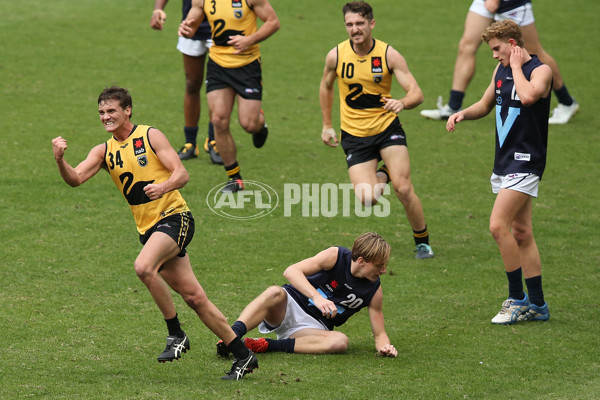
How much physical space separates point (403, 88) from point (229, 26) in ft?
8.53

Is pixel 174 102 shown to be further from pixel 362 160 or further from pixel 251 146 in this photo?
pixel 362 160

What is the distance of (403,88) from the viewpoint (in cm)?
809

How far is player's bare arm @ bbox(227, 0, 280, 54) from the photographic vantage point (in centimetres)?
973

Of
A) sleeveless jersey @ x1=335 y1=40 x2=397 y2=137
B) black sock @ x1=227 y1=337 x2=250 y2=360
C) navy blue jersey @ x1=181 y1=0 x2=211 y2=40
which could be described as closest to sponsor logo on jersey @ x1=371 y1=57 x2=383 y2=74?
sleeveless jersey @ x1=335 y1=40 x2=397 y2=137

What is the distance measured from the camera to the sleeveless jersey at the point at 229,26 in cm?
977

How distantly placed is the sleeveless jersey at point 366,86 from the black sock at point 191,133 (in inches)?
112

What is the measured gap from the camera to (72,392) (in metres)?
5.29

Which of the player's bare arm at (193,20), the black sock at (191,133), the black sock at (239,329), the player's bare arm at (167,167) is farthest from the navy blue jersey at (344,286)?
the black sock at (191,133)

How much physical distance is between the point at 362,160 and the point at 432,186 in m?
2.10

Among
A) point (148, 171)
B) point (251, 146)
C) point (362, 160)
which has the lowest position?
point (251, 146)

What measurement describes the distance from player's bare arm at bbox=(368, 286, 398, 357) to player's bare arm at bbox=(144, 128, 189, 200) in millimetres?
1607

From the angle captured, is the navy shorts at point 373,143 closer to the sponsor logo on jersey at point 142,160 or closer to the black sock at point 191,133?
the black sock at point 191,133

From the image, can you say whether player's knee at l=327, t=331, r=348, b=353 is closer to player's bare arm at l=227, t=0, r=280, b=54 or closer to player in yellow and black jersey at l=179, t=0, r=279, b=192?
player in yellow and black jersey at l=179, t=0, r=279, b=192

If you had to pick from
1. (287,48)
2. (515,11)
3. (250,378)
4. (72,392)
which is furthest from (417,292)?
(287,48)
